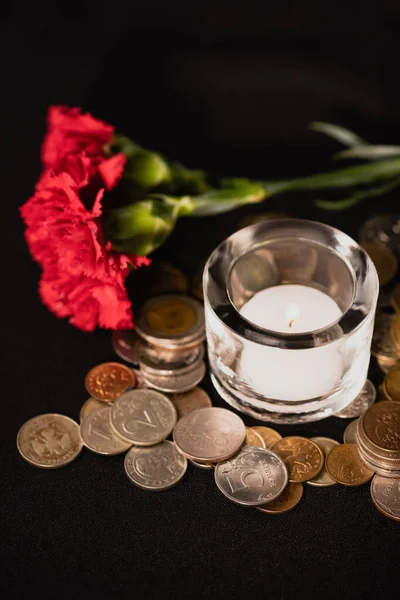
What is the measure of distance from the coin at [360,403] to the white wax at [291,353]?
0.16ft

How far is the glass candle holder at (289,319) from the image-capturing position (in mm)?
763

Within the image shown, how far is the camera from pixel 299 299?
826 millimetres

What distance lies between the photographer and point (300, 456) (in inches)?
31.2

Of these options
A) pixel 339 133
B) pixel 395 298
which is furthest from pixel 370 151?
pixel 395 298

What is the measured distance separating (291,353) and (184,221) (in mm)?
308

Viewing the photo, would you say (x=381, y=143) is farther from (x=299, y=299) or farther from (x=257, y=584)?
(x=257, y=584)

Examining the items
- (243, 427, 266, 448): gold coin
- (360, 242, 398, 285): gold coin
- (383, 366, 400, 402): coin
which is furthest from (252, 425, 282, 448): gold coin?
(360, 242, 398, 285): gold coin

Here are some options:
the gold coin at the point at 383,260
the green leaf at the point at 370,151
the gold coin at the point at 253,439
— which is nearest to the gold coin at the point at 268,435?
the gold coin at the point at 253,439

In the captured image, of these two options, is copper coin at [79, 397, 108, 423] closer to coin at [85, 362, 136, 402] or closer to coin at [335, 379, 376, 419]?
coin at [85, 362, 136, 402]

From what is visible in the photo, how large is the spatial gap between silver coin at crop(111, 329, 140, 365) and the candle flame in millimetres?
154

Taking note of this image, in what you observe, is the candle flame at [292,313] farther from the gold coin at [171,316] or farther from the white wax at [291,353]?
the gold coin at [171,316]

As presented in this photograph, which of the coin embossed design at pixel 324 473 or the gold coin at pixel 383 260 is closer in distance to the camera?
the coin embossed design at pixel 324 473

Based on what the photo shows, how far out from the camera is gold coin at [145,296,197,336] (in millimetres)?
890

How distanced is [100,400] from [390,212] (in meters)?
0.39
